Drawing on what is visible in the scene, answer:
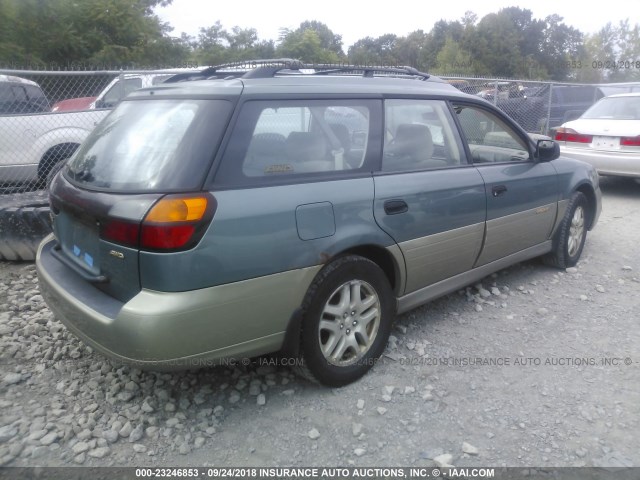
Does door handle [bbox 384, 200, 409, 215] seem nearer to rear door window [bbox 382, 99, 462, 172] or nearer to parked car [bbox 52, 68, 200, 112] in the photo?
rear door window [bbox 382, 99, 462, 172]

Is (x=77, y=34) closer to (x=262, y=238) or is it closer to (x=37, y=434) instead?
(x=37, y=434)

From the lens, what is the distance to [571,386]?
3010 millimetres

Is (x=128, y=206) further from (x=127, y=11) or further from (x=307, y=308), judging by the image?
(x=127, y=11)

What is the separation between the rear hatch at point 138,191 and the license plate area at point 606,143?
709 centimetres

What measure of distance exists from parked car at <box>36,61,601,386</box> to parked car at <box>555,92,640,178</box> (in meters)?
4.98

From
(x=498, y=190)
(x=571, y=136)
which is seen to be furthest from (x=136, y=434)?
(x=571, y=136)

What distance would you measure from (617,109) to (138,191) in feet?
27.1

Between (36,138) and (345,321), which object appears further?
(36,138)

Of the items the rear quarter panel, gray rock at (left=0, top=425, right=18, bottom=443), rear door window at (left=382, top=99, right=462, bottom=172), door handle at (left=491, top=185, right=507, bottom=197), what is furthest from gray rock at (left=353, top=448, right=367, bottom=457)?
door handle at (left=491, top=185, right=507, bottom=197)

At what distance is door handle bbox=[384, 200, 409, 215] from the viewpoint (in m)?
2.99

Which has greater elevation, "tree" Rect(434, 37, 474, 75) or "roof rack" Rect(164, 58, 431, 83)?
"tree" Rect(434, 37, 474, 75)

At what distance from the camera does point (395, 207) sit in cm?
303

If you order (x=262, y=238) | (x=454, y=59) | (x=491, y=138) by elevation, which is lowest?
(x=262, y=238)

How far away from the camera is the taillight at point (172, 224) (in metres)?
2.23
